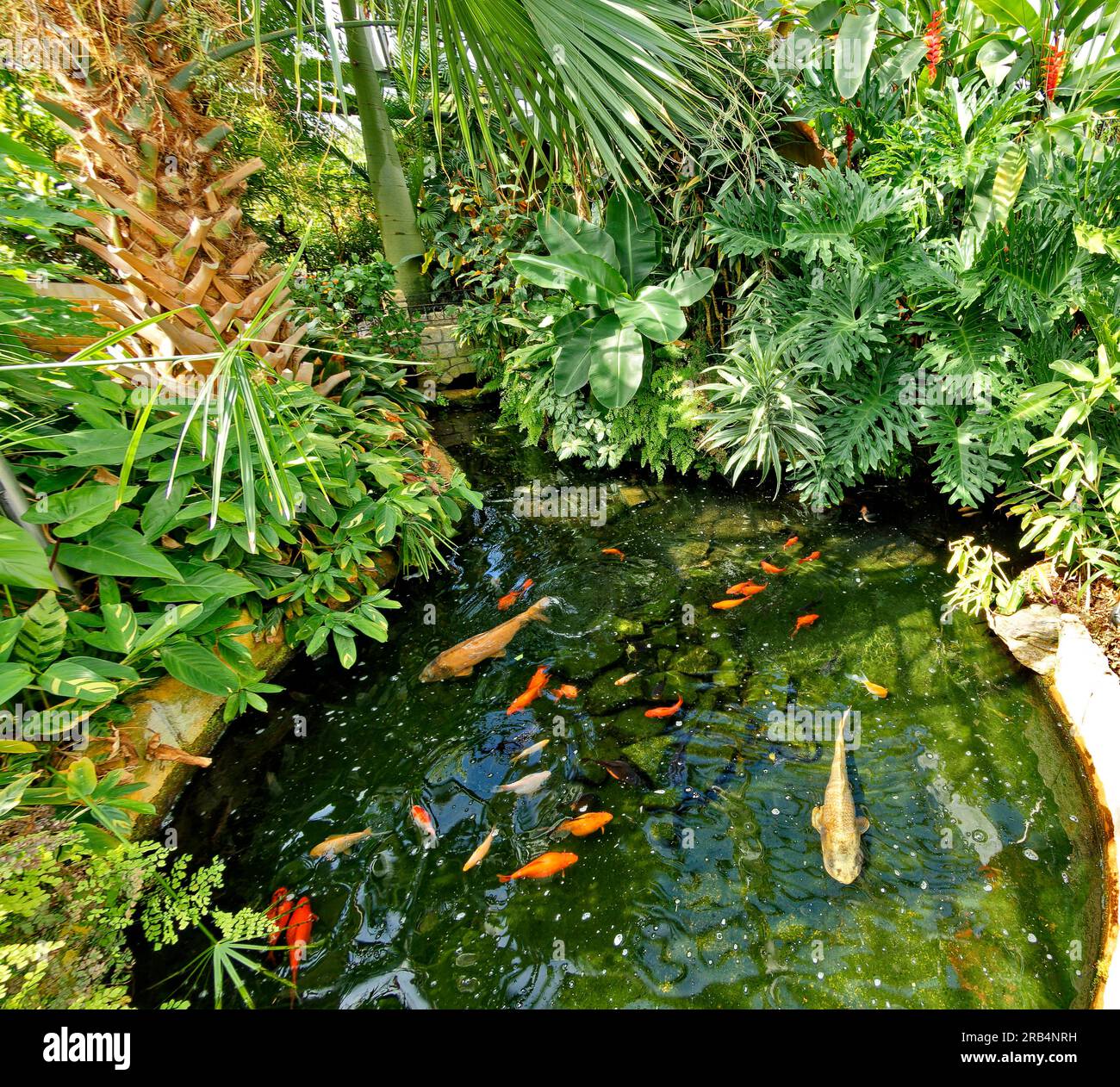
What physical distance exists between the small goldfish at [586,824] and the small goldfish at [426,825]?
525 millimetres

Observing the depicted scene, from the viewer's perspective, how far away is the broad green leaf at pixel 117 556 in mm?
2320

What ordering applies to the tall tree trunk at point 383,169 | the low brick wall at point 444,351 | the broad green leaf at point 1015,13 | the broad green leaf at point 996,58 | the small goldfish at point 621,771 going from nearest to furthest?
the small goldfish at point 621,771, the broad green leaf at point 1015,13, the broad green leaf at point 996,58, the tall tree trunk at point 383,169, the low brick wall at point 444,351

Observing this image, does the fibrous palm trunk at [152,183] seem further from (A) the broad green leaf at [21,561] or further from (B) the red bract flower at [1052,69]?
(B) the red bract flower at [1052,69]

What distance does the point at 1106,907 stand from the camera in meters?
1.88

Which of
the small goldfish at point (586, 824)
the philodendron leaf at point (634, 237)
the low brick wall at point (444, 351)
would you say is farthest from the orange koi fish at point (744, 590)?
the low brick wall at point (444, 351)

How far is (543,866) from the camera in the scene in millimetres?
2131

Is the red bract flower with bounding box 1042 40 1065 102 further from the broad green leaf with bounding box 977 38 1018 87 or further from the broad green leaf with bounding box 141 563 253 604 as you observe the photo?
the broad green leaf with bounding box 141 563 253 604

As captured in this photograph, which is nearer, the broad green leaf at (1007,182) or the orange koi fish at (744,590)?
the broad green leaf at (1007,182)

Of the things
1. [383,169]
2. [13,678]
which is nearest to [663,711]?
[13,678]

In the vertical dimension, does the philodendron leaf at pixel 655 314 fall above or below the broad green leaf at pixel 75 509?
above

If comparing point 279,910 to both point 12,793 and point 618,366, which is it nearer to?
point 12,793
